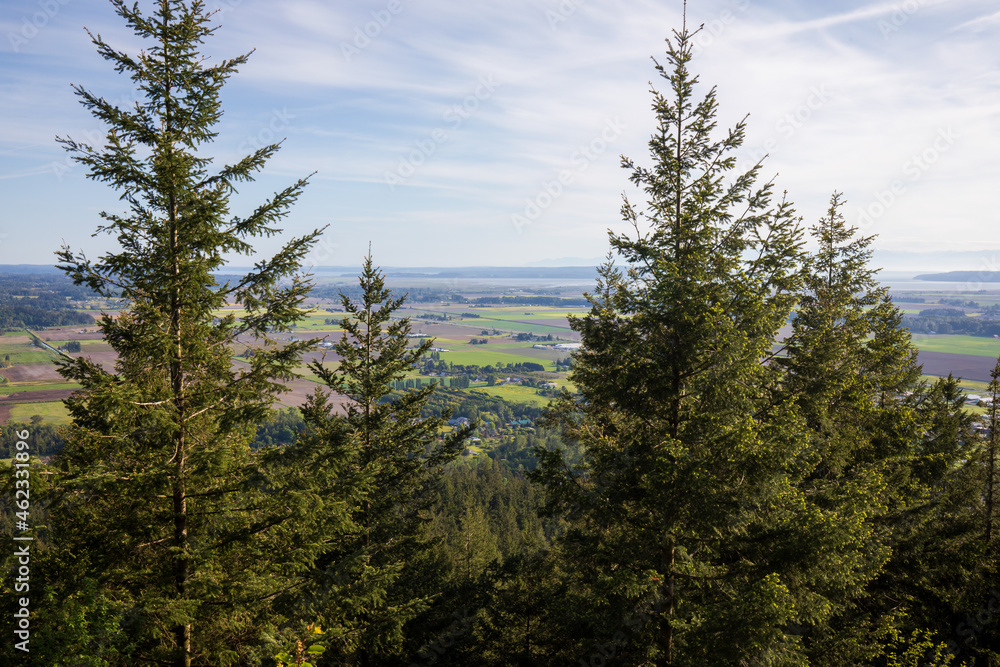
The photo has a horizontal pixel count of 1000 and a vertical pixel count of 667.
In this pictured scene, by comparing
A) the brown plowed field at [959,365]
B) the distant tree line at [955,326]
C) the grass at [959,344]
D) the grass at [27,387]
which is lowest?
the grass at [27,387]

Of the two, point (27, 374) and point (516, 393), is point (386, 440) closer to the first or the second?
point (27, 374)

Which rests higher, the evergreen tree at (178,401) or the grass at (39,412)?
the evergreen tree at (178,401)

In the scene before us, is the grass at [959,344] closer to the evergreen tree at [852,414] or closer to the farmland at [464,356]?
the farmland at [464,356]

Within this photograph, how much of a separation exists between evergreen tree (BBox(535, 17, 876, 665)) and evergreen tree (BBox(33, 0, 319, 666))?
15.1ft

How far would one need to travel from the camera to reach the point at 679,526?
7645 millimetres

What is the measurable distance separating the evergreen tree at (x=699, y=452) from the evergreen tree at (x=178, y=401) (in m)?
4.60

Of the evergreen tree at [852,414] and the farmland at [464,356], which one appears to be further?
the farmland at [464,356]

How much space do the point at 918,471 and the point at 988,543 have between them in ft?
6.52

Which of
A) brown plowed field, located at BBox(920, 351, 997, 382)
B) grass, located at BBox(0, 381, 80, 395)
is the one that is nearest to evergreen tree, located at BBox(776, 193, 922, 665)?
brown plowed field, located at BBox(920, 351, 997, 382)

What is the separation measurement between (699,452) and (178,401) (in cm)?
732

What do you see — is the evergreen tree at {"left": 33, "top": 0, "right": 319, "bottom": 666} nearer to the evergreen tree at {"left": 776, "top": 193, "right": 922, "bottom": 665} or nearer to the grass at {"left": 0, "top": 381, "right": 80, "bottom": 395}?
the evergreen tree at {"left": 776, "top": 193, "right": 922, "bottom": 665}

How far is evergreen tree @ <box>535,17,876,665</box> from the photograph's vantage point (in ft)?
22.5

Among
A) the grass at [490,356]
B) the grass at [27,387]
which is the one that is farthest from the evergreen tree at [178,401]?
the grass at [490,356]

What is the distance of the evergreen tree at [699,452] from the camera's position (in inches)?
271
